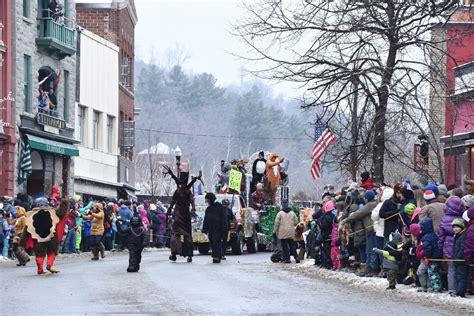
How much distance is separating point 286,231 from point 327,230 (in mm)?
3324

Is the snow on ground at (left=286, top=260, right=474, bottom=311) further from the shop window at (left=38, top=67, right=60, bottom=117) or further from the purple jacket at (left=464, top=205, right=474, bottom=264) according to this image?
the shop window at (left=38, top=67, right=60, bottom=117)

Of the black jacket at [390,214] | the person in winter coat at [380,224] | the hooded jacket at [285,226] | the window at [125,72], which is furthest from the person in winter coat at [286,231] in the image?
the window at [125,72]

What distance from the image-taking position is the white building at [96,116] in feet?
195

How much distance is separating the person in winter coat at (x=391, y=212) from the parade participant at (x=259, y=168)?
17502 mm

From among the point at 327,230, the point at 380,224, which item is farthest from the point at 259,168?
the point at 380,224

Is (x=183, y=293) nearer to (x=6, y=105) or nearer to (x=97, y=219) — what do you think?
(x=97, y=219)

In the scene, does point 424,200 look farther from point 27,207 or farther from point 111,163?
point 111,163

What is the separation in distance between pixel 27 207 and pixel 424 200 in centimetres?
1572

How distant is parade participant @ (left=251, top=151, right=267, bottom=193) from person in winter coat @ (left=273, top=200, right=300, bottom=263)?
882cm

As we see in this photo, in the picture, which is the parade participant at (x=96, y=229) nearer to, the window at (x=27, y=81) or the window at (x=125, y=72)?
the window at (x=27, y=81)

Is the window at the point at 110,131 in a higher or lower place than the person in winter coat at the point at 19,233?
higher

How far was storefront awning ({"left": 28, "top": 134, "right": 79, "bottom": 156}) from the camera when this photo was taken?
1954 inches

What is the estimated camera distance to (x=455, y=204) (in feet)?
70.0

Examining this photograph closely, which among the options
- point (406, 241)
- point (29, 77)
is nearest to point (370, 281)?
point (406, 241)
